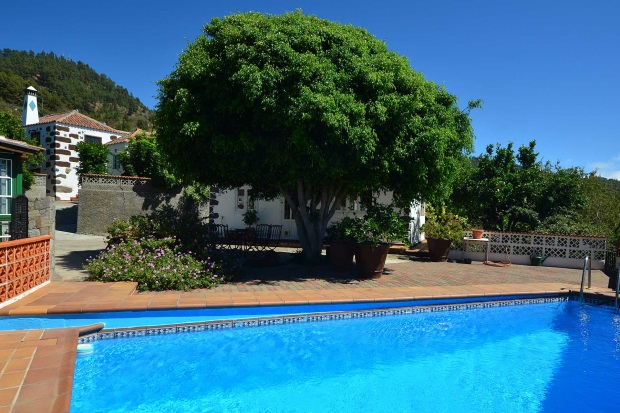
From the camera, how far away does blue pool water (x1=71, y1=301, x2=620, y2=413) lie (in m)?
4.23

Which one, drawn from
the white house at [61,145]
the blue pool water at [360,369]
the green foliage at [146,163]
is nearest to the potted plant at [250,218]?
the green foliage at [146,163]

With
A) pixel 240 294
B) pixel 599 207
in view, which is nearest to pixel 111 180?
pixel 240 294

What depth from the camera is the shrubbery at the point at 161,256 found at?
7168 millimetres

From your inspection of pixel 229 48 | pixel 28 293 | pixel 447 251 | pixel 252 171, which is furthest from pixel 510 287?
pixel 28 293

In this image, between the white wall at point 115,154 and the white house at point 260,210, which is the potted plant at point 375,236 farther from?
the white wall at point 115,154

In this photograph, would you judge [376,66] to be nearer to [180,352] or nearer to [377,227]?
[377,227]

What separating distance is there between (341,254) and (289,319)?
3427 millimetres

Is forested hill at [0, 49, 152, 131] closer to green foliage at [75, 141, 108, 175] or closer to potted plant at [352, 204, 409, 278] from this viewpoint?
green foliage at [75, 141, 108, 175]

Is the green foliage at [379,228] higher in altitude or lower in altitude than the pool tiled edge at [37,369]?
higher

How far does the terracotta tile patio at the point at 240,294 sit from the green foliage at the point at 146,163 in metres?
8.81

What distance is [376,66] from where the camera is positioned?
841 cm

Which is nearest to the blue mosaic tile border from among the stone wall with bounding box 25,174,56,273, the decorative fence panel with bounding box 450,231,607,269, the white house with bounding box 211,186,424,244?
the stone wall with bounding box 25,174,56,273

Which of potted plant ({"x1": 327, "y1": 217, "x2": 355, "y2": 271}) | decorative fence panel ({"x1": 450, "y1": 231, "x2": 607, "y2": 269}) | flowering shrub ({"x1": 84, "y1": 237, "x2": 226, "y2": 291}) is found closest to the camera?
flowering shrub ({"x1": 84, "y1": 237, "x2": 226, "y2": 291})

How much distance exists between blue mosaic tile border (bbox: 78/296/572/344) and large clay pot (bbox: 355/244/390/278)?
1773mm
